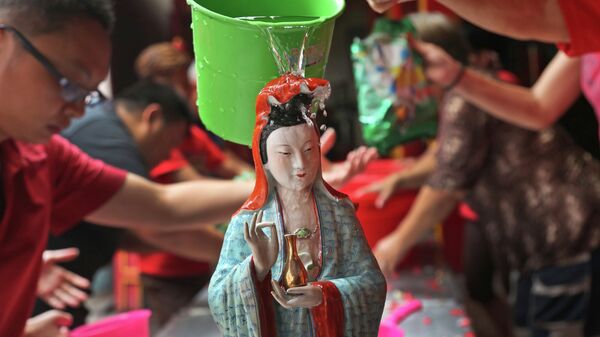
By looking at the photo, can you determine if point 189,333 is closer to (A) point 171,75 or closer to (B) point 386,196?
(B) point 386,196

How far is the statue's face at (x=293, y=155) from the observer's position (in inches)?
47.9

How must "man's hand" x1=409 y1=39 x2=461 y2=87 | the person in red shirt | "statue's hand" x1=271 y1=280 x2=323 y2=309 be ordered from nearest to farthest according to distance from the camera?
"statue's hand" x1=271 y1=280 x2=323 y2=309 < the person in red shirt < "man's hand" x1=409 y1=39 x2=461 y2=87

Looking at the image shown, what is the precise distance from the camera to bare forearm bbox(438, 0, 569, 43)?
4.79 ft

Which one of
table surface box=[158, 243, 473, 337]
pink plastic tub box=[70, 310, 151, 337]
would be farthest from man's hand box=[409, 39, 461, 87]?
pink plastic tub box=[70, 310, 151, 337]

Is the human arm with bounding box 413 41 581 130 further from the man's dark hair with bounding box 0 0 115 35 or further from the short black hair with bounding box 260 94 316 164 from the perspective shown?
the short black hair with bounding box 260 94 316 164

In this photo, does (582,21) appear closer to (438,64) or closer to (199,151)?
(438,64)

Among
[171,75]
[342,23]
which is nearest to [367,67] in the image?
[342,23]

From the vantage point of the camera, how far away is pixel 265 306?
120 centimetres

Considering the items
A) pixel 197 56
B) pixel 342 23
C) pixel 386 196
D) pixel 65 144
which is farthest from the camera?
pixel 386 196

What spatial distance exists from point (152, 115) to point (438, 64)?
44.6 inches

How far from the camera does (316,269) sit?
122 cm

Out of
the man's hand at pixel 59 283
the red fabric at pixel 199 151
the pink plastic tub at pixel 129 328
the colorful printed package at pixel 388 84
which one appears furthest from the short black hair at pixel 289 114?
the red fabric at pixel 199 151

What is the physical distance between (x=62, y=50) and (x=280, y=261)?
27.9 inches

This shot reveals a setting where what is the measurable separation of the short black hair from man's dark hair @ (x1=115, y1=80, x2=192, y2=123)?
1908 millimetres
